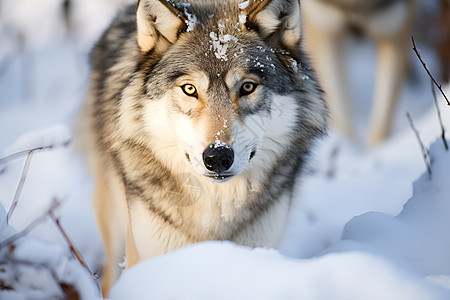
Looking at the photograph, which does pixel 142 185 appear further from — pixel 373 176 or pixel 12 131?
pixel 12 131

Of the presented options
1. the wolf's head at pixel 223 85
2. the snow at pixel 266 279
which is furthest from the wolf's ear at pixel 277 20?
the snow at pixel 266 279

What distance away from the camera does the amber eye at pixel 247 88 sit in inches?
89.4

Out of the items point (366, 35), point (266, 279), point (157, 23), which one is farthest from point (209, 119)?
point (366, 35)

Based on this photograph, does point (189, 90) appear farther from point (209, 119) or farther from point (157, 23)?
point (157, 23)

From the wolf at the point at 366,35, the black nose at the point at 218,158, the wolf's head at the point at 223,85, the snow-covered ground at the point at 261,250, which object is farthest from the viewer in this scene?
the wolf at the point at 366,35

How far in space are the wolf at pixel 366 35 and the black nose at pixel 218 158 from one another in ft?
13.6

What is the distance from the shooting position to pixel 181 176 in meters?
2.46

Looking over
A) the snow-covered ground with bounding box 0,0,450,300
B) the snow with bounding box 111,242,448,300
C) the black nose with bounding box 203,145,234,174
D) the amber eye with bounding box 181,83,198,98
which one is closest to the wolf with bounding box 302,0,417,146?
the snow-covered ground with bounding box 0,0,450,300

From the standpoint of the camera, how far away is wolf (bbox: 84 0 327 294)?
7.33ft

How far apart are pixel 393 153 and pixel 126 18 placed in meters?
2.78

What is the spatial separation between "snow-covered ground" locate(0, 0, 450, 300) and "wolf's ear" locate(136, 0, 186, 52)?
711 millimetres

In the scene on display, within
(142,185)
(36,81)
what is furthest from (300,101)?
(36,81)

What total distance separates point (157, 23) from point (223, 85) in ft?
1.56

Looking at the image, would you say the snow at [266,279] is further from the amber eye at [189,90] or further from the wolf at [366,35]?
the wolf at [366,35]
